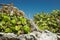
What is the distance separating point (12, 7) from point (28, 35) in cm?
229

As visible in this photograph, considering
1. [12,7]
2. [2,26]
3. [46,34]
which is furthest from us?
[12,7]

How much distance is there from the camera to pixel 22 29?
835cm

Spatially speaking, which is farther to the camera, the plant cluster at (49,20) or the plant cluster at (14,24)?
the plant cluster at (49,20)

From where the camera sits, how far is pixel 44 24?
46.2 feet

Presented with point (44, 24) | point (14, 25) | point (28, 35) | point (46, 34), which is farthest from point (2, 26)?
point (44, 24)

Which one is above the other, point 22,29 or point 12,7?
point 12,7

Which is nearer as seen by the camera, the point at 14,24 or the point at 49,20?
the point at 14,24

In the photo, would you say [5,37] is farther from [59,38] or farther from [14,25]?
[59,38]

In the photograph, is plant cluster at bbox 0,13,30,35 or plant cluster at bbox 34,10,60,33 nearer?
plant cluster at bbox 0,13,30,35

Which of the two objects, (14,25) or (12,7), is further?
(12,7)

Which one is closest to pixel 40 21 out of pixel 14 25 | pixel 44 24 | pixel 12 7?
pixel 44 24

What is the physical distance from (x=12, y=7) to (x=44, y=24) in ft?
16.0

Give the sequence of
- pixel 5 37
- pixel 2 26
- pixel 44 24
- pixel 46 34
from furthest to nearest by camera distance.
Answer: pixel 44 24 → pixel 46 34 → pixel 2 26 → pixel 5 37

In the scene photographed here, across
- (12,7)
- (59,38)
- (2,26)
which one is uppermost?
(12,7)
